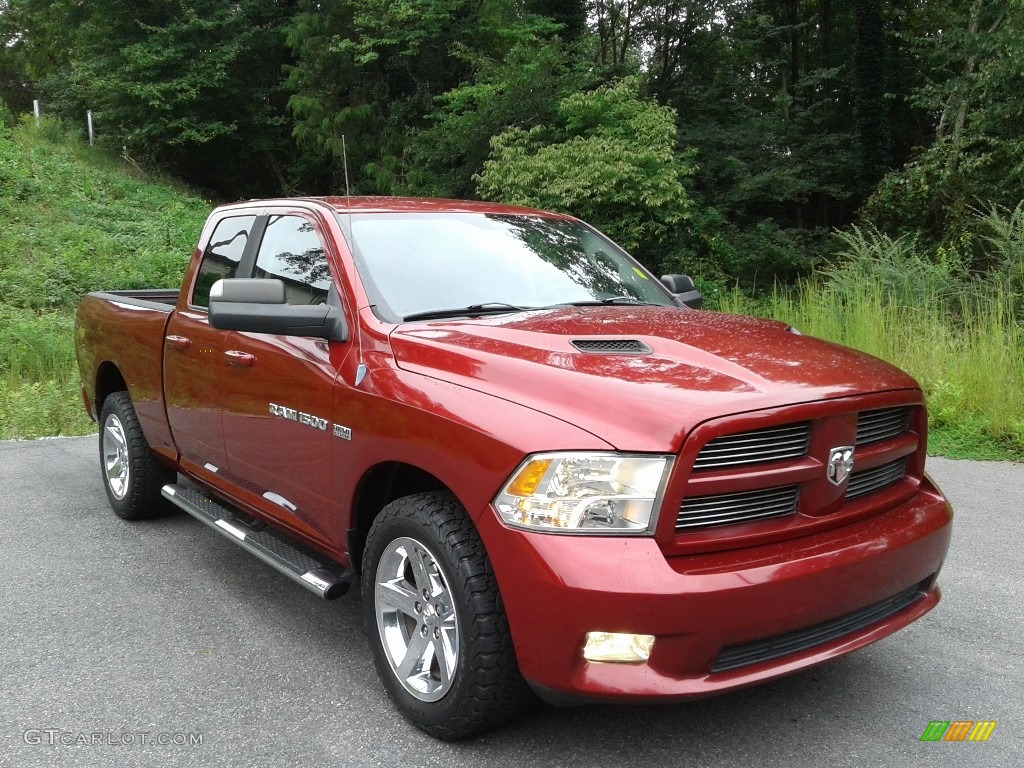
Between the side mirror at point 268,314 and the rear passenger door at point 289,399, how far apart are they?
9 cm

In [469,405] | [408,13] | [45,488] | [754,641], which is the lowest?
[45,488]

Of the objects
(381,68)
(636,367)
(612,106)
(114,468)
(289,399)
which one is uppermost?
(381,68)

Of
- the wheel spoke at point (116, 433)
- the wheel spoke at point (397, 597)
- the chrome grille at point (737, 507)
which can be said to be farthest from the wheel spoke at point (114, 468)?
the chrome grille at point (737, 507)

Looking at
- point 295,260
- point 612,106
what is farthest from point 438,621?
point 612,106

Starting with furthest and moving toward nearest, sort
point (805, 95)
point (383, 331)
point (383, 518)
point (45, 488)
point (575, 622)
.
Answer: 1. point (805, 95)
2. point (45, 488)
3. point (383, 331)
4. point (383, 518)
5. point (575, 622)

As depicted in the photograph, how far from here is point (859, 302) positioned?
9.09m

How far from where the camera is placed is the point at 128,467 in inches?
211

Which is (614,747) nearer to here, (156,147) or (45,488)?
(45,488)

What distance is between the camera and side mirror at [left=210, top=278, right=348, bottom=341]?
3.25m

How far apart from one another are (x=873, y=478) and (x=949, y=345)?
20.2ft

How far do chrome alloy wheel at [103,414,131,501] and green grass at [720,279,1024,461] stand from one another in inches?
230

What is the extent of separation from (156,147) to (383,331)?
99.5 ft

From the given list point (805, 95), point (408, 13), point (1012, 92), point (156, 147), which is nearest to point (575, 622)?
point (1012, 92)

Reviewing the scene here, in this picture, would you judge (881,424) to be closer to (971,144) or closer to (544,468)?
(544,468)
